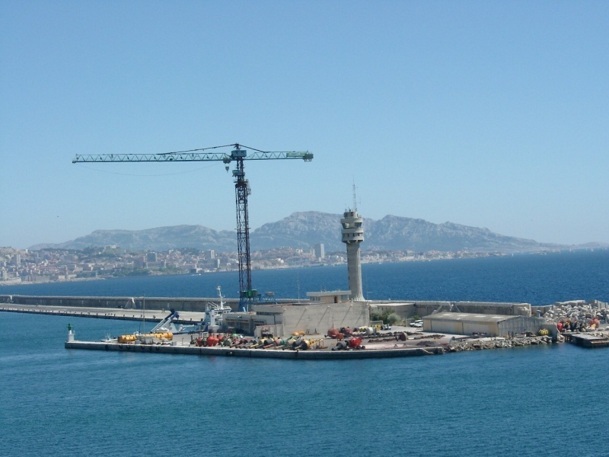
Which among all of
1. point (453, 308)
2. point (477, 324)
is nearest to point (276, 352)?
point (477, 324)

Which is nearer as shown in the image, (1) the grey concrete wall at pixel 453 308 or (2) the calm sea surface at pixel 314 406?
(2) the calm sea surface at pixel 314 406

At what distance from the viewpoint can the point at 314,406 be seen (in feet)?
137

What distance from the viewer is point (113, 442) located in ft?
123

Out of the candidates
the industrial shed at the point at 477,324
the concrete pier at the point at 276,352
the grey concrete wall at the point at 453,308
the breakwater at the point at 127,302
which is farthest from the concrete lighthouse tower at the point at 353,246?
the breakwater at the point at 127,302

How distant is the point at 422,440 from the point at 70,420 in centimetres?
1556

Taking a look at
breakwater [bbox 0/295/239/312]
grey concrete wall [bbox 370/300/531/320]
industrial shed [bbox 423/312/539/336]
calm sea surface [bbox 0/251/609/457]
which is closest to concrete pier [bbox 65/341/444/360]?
calm sea surface [bbox 0/251/609/457]

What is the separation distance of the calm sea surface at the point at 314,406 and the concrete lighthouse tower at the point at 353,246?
16.6 metres

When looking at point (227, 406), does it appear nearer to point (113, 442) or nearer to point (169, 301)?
point (113, 442)

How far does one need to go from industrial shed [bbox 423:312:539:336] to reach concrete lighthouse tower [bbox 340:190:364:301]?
932cm

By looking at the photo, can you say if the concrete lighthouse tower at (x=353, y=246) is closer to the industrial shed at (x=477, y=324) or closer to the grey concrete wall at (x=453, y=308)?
the grey concrete wall at (x=453, y=308)

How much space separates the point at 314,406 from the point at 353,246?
33953 mm

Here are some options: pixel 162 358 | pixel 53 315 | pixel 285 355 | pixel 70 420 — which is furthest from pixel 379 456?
pixel 53 315

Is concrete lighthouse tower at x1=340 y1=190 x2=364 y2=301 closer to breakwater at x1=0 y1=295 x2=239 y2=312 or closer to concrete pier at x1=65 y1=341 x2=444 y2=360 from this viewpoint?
concrete pier at x1=65 y1=341 x2=444 y2=360

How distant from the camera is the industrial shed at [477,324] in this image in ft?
193
